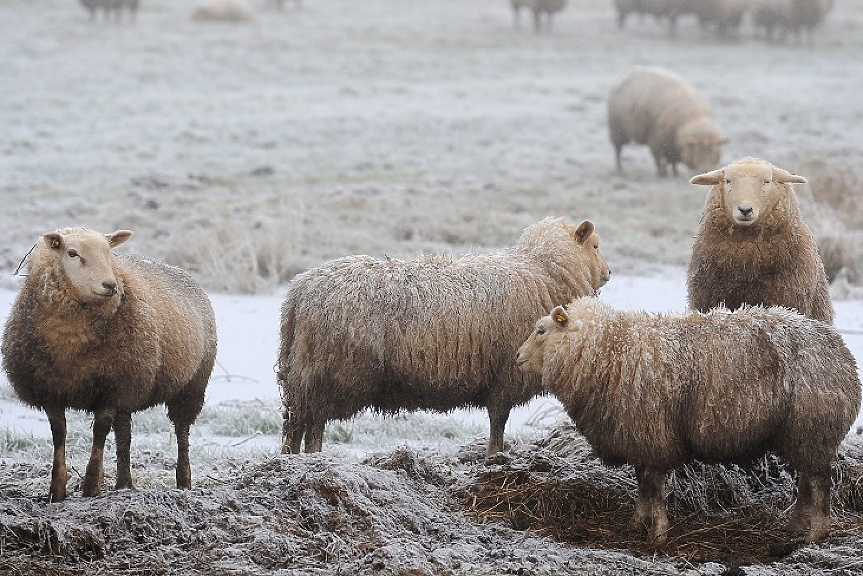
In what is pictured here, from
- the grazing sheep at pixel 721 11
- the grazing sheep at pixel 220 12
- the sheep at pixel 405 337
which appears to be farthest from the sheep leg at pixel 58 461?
the grazing sheep at pixel 721 11

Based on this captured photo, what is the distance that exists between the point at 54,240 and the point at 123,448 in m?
1.11

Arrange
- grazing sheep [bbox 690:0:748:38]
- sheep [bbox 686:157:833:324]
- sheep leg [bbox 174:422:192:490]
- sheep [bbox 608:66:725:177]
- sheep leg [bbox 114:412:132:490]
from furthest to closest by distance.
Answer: grazing sheep [bbox 690:0:748:38] < sheep [bbox 608:66:725:177] < sheep [bbox 686:157:833:324] < sheep leg [bbox 174:422:192:490] < sheep leg [bbox 114:412:132:490]

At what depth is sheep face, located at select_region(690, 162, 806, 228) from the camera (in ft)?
20.2

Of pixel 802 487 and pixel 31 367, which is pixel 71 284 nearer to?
pixel 31 367

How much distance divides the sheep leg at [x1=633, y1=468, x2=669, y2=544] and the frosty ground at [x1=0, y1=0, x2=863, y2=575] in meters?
0.11

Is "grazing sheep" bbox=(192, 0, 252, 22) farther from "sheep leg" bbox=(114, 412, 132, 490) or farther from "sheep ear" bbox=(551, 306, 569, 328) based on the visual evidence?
"sheep ear" bbox=(551, 306, 569, 328)

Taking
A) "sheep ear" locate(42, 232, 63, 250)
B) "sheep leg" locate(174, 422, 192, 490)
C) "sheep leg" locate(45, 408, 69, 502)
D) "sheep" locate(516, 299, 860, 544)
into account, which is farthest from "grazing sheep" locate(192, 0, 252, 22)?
"sheep" locate(516, 299, 860, 544)

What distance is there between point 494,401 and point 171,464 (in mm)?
1895

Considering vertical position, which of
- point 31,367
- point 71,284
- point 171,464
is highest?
point 71,284

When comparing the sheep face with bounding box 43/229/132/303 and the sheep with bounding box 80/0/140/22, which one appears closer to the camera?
the sheep face with bounding box 43/229/132/303

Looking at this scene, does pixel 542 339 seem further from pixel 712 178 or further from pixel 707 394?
pixel 712 178

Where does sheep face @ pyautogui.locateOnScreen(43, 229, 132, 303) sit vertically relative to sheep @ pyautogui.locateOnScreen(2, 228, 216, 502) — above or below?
above

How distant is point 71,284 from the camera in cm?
543

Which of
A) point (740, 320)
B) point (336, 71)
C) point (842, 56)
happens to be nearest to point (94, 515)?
point (740, 320)
